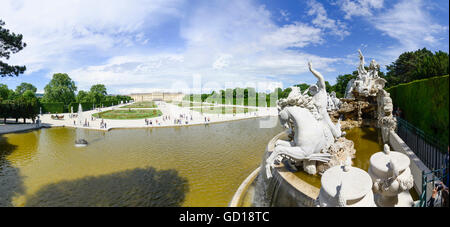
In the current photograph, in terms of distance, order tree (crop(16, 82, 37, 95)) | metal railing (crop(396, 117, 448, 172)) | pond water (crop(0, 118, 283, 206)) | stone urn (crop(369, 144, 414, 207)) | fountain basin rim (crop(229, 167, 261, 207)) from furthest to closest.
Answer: tree (crop(16, 82, 37, 95))
pond water (crop(0, 118, 283, 206))
fountain basin rim (crop(229, 167, 261, 207))
metal railing (crop(396, 117, 448, 172))
stone urn (crop(369, 144, 414, 207))

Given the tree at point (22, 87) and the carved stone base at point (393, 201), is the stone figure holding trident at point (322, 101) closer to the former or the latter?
the carved stone base at point (393, 201)

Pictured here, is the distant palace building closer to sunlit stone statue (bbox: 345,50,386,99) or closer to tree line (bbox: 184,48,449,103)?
tree line (bbox: 184,48,449,103)

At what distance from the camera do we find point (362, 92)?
1024 cm

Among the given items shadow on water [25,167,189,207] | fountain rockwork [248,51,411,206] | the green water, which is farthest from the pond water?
the green water

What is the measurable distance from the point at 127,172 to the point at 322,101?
26.1 ft

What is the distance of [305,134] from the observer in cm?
509

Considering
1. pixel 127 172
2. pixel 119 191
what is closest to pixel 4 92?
pixel 127 172

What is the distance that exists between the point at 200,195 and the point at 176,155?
4568 mm

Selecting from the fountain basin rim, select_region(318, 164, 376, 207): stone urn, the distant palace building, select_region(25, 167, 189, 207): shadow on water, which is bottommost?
select_region(25, 167, 189, 207): shadow on water

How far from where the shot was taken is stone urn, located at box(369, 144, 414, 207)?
Result: 2.52 metres

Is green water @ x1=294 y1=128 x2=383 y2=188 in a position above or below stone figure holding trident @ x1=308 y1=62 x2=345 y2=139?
below

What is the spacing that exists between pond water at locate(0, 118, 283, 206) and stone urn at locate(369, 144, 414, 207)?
4265mm

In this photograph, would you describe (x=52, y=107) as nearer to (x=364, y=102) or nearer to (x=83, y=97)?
(x=83, y=97)
